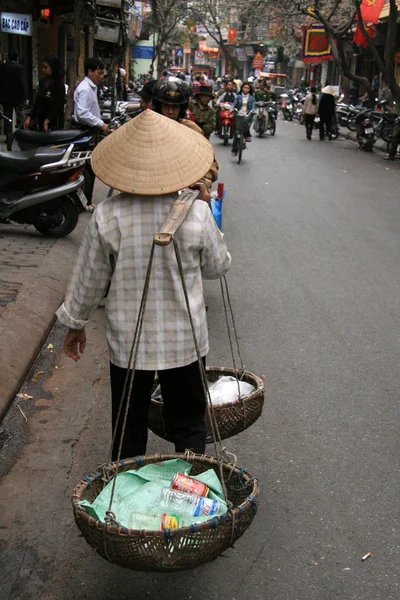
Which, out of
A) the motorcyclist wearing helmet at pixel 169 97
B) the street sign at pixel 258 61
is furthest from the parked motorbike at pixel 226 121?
the street sign at pixel 258 61

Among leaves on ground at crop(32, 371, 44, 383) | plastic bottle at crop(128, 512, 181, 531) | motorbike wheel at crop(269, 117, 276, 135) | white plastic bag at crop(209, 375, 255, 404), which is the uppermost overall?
plastic bottle at crop(128, 512, 181, 531)

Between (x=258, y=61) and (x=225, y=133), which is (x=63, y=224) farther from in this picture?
(x=258, y=61)

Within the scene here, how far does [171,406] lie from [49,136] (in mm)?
6275

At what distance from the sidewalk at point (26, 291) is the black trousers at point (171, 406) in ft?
4.83

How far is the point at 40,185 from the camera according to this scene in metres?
8.27

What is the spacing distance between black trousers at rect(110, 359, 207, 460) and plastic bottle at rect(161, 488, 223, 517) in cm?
43

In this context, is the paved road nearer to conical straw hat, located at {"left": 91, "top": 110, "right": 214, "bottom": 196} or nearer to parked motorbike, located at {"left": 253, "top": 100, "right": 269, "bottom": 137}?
conical straw hat, located at {"left": 91, "top": 110, "right": 214, "bottom": 196}

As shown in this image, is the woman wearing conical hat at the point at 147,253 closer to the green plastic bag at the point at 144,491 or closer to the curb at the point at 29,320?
the green plastic bag at the point at 144,491

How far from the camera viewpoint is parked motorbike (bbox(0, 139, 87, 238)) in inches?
323

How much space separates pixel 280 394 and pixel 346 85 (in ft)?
96.6

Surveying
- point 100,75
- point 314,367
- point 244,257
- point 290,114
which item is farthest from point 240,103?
point 290,114

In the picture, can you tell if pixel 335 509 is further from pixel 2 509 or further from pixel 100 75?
pixel 100 75

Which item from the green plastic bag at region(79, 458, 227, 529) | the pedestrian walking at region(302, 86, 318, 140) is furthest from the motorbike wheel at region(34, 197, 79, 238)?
the pedestrian walking at region(302, 86, 318, 140)

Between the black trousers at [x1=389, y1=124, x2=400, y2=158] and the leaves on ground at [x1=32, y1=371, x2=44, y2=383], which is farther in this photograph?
the black trousers at [x1=389, y1=124, x2=400, y2=158]
